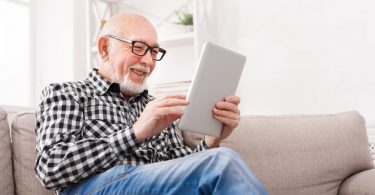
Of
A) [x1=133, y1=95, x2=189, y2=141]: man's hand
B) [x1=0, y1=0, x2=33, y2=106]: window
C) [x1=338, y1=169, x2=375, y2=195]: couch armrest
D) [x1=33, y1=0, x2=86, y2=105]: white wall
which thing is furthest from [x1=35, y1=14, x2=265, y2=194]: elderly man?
[x1=0, y1=0, x2=33, y2=106]: window

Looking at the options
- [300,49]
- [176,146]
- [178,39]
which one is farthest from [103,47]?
[300,49]

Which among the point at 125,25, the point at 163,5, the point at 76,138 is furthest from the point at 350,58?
the point at 76,138

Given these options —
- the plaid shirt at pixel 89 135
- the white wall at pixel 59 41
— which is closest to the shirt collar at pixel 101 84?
the plaid shirt at pixel 89 135

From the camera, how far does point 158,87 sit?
2.47 meters

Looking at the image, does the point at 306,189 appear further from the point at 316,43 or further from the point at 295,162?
the point at 316,43

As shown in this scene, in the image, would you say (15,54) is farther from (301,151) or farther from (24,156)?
(301,151)

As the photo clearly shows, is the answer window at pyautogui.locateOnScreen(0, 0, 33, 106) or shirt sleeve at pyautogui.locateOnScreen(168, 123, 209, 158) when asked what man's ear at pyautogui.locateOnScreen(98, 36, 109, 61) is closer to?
shirt sleeve at pyautogui.locateOnScreen(168, 123, 209, 158)

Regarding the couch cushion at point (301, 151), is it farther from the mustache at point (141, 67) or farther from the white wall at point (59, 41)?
the white wall at point (59, 41)

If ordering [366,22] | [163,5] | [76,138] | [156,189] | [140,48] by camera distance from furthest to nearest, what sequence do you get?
[163,5]
[366,22]
[140,48]
[76,138]
[156,189]

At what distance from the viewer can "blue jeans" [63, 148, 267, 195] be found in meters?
0.98

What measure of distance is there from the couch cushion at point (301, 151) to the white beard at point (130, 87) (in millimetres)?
396

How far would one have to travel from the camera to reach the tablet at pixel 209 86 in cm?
122

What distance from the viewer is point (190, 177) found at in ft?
3.37

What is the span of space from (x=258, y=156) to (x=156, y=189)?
2.37 ft
